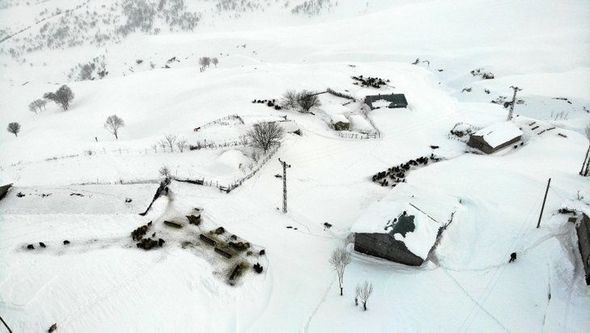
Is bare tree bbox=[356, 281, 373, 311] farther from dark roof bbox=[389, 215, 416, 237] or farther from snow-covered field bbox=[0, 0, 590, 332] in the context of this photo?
dark roof bbox=[389, 215, 416, 237]

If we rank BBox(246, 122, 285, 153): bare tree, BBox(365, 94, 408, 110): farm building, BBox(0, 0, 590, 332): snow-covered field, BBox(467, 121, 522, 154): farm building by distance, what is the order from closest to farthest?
BBox(0, 0, 590, 332): snow-covered field, BBox(246, 122, 285, 153): bare tree, BBox(467, 121, 522, 154): farm building, BBox(365, 94, 408, 110): farm building

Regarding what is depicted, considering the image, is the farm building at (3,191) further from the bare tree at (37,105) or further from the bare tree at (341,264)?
the bare tree at (37,105)

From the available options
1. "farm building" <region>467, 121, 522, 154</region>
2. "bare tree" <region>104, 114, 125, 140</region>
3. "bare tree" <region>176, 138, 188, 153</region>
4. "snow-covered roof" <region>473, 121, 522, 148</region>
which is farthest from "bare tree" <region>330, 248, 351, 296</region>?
"bare tree" <region>104, 114, 125, 140</region>

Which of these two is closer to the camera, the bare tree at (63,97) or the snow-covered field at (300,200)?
the snow-covered field at (300,200)

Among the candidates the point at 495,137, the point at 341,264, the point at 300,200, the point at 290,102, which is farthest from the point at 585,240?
the point at 290,102

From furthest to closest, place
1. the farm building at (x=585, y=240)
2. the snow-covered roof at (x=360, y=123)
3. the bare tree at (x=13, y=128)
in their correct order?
1. the bare tree at (x=13, y=128)
2. the snow-covered roof at (x=360, y=123)
3. the farm building at (x=585, y=240)

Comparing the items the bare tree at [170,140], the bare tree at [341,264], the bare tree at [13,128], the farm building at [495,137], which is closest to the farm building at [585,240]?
the bare tree at [341,264]

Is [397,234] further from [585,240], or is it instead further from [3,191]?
[3,191]
